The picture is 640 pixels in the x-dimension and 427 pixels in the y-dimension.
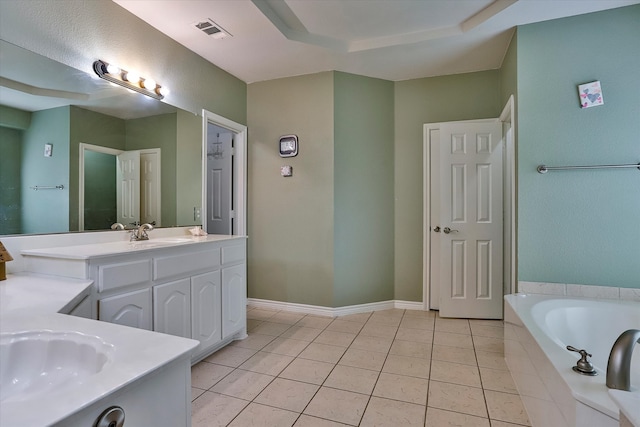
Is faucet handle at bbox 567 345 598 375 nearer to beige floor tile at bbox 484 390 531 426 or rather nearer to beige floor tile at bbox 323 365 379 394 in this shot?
beige floor tile at bbox 484 390 531 426

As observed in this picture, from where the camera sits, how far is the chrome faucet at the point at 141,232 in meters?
2.18

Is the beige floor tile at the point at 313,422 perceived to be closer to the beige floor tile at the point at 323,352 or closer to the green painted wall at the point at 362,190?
the beige floor tile at the point at 323,352

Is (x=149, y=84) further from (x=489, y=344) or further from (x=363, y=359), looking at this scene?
(x=489, y=344)

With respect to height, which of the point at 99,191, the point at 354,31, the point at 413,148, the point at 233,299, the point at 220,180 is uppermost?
the point at 354,31

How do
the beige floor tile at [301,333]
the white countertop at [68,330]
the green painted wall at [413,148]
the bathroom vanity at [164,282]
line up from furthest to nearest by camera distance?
the green painted wall at [413,148] < the beige floor tile at [301,333] < the bathroom vanity at [164,282] < the white countertop at [68,330]

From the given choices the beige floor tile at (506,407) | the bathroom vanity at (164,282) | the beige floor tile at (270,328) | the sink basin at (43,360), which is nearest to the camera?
the sink basin at (43,360)

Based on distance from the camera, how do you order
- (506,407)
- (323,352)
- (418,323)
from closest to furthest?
1. (506,407)
2. (323,352)
3. (418,323)

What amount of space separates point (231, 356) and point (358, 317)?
132 centimetres

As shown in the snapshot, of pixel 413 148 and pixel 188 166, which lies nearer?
pixel 188 166

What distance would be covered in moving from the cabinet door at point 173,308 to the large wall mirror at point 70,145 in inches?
25.7

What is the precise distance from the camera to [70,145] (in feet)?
5.93

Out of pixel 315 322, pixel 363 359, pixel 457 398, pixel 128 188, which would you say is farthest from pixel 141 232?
pixel 457 398

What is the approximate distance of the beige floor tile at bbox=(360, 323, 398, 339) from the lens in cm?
267

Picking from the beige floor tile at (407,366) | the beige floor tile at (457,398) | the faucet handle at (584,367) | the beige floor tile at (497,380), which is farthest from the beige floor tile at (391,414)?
the faucet handle at (584,367)
